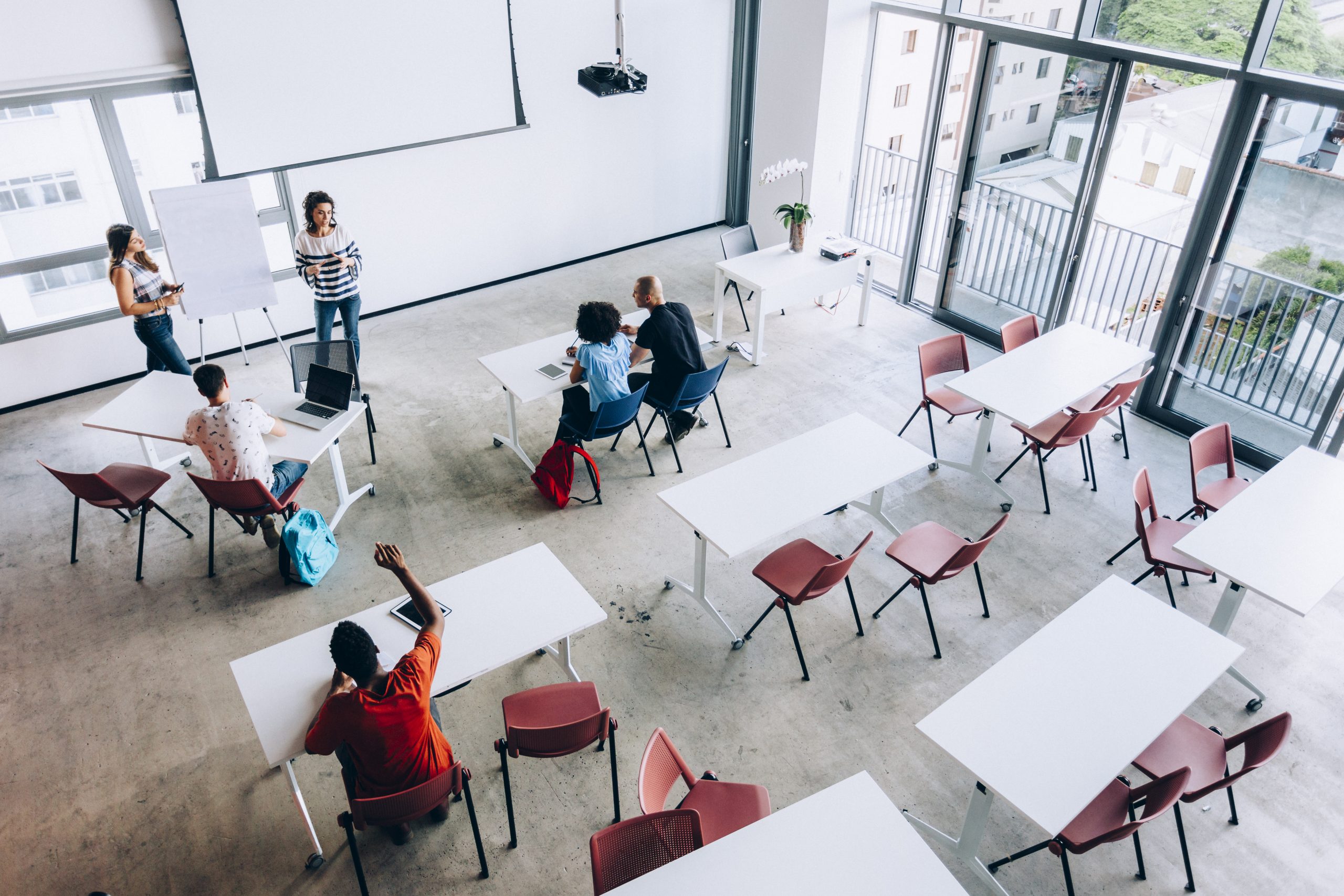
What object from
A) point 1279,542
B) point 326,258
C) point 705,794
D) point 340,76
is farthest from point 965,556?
point 340,76

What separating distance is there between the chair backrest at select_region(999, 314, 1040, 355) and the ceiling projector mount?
376cm

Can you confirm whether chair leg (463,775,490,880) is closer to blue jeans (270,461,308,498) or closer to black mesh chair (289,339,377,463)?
blue jeans (270,461,308,498)

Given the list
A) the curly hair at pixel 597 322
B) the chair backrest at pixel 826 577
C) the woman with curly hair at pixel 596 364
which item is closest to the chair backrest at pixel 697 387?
the woman with curly hair at pixel 596 364

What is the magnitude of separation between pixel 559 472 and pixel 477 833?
2.47 meters

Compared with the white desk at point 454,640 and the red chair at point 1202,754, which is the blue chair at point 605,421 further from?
the red chair at point 1202,754

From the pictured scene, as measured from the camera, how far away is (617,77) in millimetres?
7500

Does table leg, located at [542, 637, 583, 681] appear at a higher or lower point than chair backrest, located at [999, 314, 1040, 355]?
lower

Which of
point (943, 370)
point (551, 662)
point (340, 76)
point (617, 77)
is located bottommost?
point (551, 662)

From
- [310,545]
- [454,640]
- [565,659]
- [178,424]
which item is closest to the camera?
[454,640]

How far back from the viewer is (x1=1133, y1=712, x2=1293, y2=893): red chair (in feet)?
10.8

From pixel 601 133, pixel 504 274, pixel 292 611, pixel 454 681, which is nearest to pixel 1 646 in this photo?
pixel 292 611

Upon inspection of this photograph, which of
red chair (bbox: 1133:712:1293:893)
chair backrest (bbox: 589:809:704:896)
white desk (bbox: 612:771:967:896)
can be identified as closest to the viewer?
white desk (bbox: 612:771:967:896)

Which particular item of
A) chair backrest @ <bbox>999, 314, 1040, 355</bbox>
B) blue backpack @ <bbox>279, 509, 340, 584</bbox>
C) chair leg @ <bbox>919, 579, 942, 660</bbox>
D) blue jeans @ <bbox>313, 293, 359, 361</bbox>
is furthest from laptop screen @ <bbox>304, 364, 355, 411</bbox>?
chair backrest @ <bbox>999, 314, 1040, 355</bbox>

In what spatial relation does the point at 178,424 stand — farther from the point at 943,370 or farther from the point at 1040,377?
the point at 1040,377
